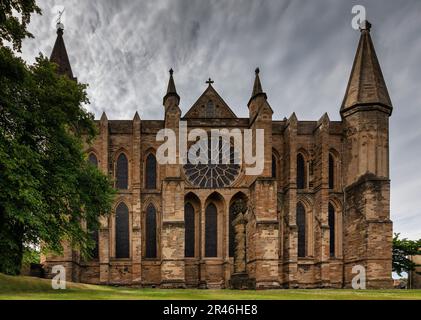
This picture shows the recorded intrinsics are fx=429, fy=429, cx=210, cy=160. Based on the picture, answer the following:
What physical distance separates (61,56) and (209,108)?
1135 cm

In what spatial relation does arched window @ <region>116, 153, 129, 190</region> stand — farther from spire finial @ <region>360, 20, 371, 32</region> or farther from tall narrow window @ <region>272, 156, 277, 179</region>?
spire finial @ <region>360, 20, 371, 32</region>

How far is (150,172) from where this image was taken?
3005 centimetres

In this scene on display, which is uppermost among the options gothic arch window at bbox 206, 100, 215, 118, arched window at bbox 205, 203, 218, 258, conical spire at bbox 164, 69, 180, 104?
conical spire at bbox 164, 69, 180, 104

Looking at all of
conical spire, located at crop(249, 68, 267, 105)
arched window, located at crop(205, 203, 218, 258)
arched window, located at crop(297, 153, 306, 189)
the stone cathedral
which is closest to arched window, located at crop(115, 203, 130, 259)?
the stone cathedral

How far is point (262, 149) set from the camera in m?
27.7

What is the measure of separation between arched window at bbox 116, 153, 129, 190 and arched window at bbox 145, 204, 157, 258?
7.79 feet

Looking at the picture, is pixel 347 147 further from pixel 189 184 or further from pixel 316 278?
pixel 189 184

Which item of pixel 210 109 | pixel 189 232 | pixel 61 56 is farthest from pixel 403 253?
pixel 61 56

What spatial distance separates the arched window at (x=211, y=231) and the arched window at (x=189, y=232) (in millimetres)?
950

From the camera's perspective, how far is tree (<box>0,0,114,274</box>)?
13188 millimetres

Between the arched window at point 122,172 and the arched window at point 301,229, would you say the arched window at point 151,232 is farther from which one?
the arched window at point 301,229

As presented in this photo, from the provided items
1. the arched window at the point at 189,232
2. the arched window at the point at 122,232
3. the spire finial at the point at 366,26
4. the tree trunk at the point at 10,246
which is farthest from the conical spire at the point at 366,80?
the tree trunk at the point at 10,246

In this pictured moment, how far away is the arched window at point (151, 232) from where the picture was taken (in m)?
28.7

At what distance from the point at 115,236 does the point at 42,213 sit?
15455mm
